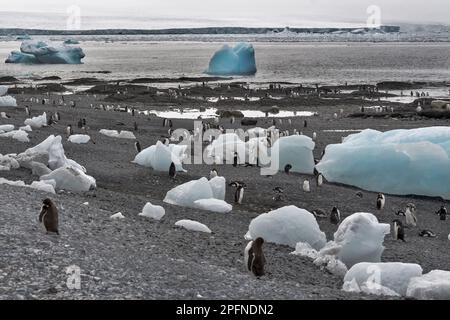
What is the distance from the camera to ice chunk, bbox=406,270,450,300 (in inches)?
263

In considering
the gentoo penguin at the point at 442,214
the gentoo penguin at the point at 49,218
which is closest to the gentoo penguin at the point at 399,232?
the gentoo penguin at the point at 442,214

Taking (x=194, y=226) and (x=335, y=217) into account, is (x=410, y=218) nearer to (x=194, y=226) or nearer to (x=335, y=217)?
(x=335, y=217)

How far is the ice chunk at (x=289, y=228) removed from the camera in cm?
960

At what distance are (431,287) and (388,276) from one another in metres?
0.66

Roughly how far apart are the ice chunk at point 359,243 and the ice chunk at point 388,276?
1.42 meters

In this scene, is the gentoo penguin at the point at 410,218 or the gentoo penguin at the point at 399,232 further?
the gentoo penguin at the point at 410,218

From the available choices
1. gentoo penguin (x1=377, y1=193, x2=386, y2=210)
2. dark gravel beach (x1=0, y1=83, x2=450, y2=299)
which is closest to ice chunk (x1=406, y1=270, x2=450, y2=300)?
dark gravel beach (x1=0, y1=83, x2=450, y2=299)

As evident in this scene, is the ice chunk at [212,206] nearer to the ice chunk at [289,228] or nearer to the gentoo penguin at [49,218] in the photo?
the ice chunk at [289,228]

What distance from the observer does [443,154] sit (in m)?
14.5

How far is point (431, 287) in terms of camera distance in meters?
6.75

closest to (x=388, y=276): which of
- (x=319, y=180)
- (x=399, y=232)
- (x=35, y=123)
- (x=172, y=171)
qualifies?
(x=399, y=232)

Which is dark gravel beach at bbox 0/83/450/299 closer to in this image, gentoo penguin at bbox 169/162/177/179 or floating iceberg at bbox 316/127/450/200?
gentoo penguin at bbox 169/162/177/179

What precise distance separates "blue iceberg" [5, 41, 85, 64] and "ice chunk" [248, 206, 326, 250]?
7199cm
